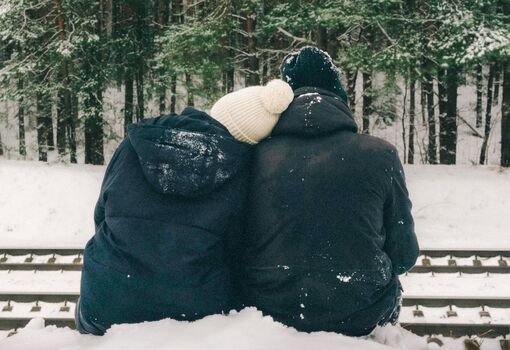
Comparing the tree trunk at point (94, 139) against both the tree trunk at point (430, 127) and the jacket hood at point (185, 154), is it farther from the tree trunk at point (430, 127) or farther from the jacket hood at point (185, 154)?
the jacket hood at point (185, 154)

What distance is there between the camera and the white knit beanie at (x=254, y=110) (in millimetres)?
2611

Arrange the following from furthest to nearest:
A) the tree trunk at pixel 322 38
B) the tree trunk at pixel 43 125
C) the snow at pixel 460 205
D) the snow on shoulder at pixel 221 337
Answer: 1. the tree trunk at pixel 43 125
2. the tree trunk at pixel 322 38
3. the snow at pixel 460 205
4. the snow on shoulder at pixel 221 337

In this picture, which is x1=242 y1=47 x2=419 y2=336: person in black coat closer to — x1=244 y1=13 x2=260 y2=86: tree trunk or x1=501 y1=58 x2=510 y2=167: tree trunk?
x1=244 y1=13 x2=260 y2=86: tree trunk

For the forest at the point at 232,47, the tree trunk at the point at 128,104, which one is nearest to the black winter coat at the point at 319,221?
the forest at the point at 232,47

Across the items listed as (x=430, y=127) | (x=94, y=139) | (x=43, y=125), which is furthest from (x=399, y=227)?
(x=43, y=125)

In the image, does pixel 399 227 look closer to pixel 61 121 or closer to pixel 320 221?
pixel 320 221

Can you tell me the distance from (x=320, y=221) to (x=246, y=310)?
52cm

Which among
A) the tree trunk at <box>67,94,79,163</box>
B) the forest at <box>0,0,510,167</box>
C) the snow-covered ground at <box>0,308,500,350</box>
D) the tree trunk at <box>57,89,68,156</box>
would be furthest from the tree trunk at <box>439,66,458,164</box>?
the snow-covered ground at <box>0,308,500,350</box>

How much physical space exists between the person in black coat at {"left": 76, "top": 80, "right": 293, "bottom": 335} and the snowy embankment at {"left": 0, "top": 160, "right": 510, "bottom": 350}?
11cm

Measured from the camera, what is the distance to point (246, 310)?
Result: 8.45ft

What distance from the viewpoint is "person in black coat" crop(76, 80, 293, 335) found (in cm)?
239

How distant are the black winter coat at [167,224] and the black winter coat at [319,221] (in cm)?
18

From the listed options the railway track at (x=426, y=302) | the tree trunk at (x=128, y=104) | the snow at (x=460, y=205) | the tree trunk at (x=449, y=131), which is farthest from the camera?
Answer: the tree trunk at (x=128, y=104)

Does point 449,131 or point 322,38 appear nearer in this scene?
point 322,38
